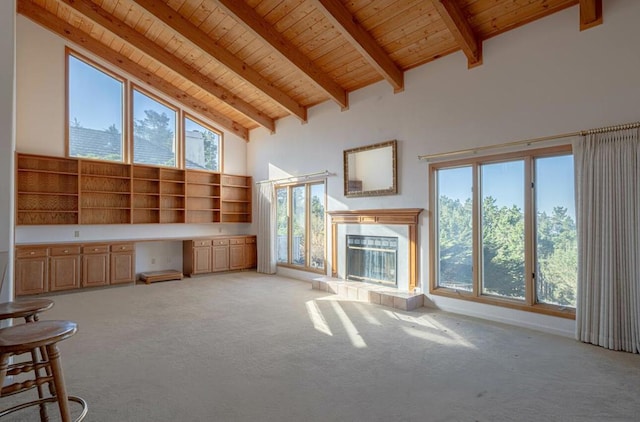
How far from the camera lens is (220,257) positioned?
25.6ft

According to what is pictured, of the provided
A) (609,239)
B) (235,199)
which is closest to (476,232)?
(609,239)

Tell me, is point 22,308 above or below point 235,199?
below

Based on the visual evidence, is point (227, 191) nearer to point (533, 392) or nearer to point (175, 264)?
point (175, 264)

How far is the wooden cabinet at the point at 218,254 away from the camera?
7.45 meters

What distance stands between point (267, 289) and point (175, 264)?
8.86 ft

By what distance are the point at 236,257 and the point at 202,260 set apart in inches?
31.7

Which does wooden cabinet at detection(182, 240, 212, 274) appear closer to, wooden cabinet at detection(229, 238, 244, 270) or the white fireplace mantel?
wooden cabinet at detection(229, 238, 244, 270)

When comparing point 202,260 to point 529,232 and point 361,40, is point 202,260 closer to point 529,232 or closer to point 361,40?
point 361,40

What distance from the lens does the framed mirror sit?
5488 mm

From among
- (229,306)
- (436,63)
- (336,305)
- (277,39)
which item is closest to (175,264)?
(229,306)

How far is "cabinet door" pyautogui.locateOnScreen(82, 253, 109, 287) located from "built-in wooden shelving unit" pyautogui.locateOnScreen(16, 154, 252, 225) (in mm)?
735

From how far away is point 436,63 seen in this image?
16.1 ft

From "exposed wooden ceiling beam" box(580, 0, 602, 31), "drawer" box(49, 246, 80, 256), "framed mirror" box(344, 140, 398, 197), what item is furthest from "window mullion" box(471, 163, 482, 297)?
"drawer" box(49, 246, 80, 256)

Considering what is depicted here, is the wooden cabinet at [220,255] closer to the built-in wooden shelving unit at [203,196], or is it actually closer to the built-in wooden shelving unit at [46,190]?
the built-in wooden shelving unit at [203,196]
